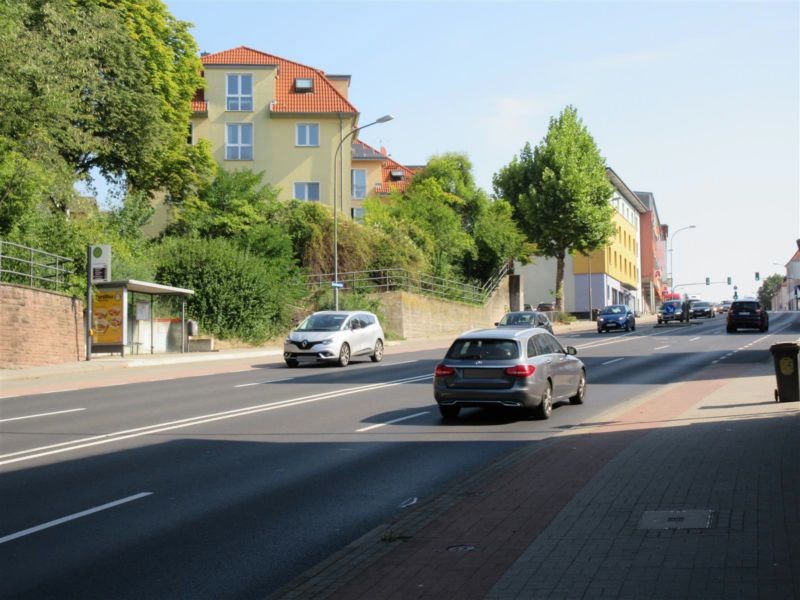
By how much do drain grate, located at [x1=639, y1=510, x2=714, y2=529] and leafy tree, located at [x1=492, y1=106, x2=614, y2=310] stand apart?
66089 millimetres

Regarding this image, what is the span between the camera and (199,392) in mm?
21750

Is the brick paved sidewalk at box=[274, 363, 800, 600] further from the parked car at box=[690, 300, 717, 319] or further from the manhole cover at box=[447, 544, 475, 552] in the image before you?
the parked car at box=[690, 300, 717, 319]

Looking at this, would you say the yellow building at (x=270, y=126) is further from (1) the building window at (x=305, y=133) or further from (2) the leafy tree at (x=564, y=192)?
(2) the leafy tree at (x=564, y=192)

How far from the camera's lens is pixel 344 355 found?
31141mm

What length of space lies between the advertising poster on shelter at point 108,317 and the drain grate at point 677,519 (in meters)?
27.6

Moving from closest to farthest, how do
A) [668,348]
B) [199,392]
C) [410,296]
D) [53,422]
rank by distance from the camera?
[53,422] → [199,392] → [668,348] → [410,296]

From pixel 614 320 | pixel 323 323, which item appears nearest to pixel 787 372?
pixel 323 323

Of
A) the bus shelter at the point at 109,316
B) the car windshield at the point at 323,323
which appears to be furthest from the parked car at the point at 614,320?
the bus shelter at the point at 109,316

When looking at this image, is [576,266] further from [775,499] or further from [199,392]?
[775,499]

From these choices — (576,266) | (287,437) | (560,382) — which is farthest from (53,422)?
(576,266)

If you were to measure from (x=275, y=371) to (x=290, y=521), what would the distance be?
2075 centimetres

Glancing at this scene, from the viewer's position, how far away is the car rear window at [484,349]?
15.9m

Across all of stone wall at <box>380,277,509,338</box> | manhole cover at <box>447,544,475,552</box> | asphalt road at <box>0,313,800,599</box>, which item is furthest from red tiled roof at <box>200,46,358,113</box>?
manhole cover at <box>447,544,475,552</box>

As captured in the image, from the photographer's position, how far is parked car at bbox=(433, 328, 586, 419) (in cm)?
1559
